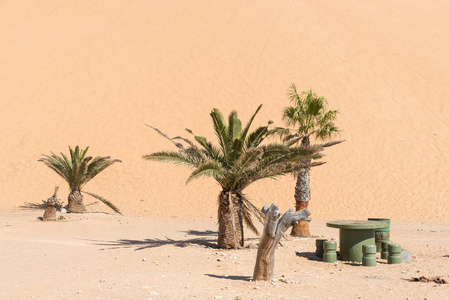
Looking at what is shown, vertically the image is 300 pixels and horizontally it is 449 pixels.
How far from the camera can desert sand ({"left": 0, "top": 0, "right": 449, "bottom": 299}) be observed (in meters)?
8.77

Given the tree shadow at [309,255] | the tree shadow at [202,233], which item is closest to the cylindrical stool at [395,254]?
the tree shadow at [309,255]

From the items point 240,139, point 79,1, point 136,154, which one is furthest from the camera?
point 79,1

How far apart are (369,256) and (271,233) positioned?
3065 mm

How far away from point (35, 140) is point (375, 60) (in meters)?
21.7

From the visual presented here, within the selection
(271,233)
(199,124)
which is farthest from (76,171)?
(271,233)

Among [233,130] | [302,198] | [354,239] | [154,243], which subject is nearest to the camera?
[354,239]

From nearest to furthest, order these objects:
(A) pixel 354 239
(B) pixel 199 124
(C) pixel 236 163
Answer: (A) pixel 354 239, (C) pixel 236 163, (B) pixel 199 124

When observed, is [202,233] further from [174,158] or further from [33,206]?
[33,206]

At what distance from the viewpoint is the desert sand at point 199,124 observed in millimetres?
8773

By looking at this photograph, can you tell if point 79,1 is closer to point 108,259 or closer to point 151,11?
point 151,11

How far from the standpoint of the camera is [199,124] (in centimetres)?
2800

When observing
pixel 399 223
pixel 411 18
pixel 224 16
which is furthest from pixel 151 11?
pixel 399 223

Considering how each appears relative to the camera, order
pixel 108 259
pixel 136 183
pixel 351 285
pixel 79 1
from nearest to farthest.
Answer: pixel 351 285
pixel 108 259
pixel 136 183
pixel 79 1

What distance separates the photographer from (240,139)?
10.9 metres
